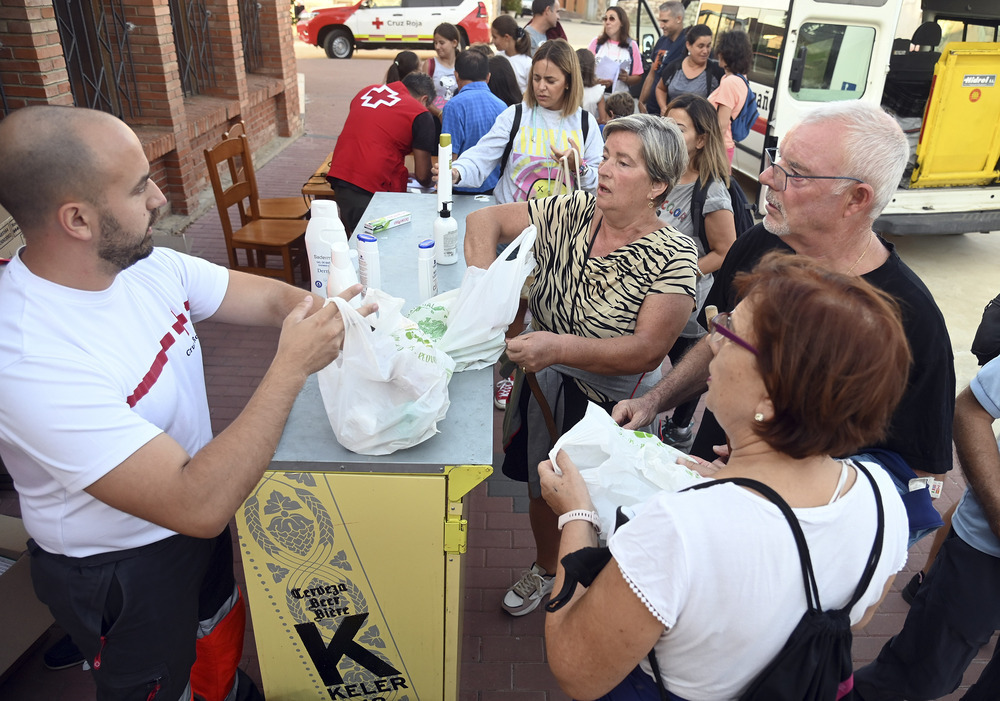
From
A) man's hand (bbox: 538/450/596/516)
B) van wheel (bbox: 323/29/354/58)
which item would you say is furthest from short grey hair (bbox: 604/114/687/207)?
van wheel (bbox: 323/29/354/58)

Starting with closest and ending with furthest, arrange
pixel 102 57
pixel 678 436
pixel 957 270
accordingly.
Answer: pixel 678 436 < pixel 102 57 < pixel 957 270

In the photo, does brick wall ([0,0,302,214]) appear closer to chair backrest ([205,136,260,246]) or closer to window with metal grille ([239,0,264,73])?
window with metal grille ([239,0,264,73])

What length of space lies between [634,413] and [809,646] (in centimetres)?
97

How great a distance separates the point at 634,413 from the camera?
6.91ft

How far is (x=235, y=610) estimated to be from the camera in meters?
2.15

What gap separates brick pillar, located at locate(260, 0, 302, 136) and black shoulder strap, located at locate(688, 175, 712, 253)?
314 inches

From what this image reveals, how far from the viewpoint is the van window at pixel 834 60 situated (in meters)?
6.20

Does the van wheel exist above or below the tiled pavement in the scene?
above

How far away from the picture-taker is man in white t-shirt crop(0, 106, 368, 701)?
1.35 metres

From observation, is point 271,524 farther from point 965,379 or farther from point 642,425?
point 965,379

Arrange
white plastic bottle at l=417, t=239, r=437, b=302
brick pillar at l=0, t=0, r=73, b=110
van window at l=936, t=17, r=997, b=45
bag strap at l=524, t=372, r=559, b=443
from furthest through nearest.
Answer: van window at l=936, t=17, r=997, b=45
brick pillar at l=0, t=0, r=73, b=110
white plastic bottle at l=417, t=239, r=437, b=302
bag strap at l=524, t=372, r=559, b=443

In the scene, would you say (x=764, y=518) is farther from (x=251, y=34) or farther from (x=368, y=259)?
(x=251, y=34)

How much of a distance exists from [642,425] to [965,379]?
399 centimetres

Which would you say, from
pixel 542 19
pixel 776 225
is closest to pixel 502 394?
pixel 776 225
